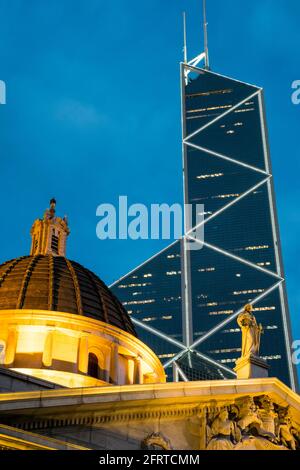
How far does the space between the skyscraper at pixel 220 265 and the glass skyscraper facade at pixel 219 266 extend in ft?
0.64

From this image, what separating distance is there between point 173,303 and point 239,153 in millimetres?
34616

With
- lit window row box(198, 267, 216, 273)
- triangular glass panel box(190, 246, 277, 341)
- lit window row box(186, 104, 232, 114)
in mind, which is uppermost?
lit window row box(186, 104, 232, 114)

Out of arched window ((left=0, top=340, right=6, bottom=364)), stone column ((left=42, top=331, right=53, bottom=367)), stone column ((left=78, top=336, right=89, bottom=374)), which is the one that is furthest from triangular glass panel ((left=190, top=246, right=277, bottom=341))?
arched window ((left=0, top=340, right=6, bottom=364))

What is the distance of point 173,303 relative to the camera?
155250 mm

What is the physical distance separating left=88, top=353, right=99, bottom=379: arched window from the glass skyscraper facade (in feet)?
296

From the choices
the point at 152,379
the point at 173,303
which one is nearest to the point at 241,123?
the point at 173,303

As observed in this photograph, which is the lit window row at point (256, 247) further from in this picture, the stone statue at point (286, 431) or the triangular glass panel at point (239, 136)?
the stone statue at point (286, 431)

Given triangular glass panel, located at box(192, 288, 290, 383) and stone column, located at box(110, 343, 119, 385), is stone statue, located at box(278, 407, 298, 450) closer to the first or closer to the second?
stone column, located at box(110, 343, 119, 385)


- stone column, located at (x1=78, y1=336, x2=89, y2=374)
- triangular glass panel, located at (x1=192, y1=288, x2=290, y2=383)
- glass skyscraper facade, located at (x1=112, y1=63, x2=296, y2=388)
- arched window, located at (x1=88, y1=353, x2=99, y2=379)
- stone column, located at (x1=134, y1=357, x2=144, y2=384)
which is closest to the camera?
stone column, located at (x1=78, y1=336, x2=89, y2=374)

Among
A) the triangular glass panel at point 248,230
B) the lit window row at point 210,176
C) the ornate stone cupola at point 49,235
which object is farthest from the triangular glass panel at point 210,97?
the ornate stone cupola at point 49,235

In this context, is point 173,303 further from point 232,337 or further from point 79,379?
point 79,379

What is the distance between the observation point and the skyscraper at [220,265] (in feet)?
461

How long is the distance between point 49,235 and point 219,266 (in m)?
93.7

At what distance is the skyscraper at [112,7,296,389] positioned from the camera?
14038 cm
